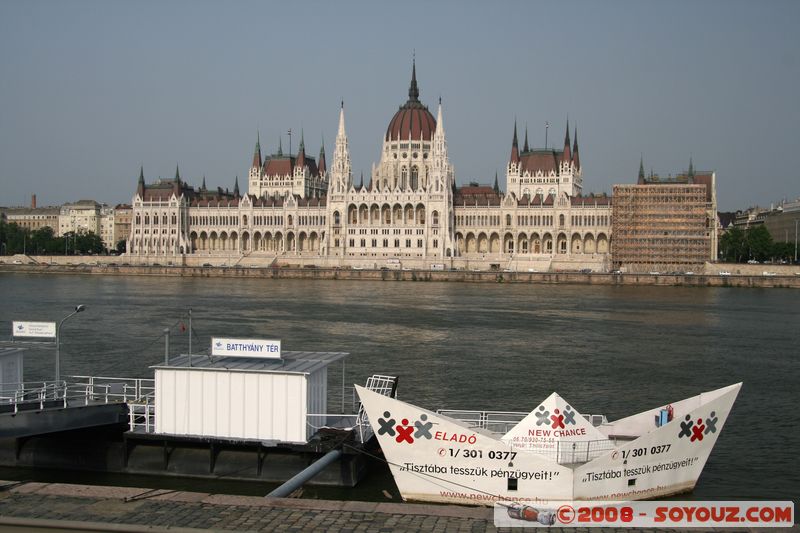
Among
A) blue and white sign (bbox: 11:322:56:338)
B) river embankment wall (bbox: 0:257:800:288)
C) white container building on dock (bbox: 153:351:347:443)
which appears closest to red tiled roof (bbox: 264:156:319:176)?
river embankment wall (bbox: 0:257:800:288)

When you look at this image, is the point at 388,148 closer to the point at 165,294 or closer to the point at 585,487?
the point at 165,294

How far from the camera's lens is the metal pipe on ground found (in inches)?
562

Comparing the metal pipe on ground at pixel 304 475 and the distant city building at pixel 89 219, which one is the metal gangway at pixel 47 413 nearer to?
the metal pipe on ground at pixel 304 475

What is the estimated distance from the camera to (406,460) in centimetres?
1600

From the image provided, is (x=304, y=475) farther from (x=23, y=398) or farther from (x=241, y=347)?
(x=23, y=398)

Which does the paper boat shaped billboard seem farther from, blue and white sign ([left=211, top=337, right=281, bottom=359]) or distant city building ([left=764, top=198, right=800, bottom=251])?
distant city building ([left=764, top=198, right=800, bottom=251])

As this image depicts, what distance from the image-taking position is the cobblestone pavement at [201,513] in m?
11.7

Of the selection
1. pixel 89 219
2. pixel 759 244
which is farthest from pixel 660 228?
pixel 89 219

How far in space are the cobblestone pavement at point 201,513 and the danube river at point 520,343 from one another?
800cm

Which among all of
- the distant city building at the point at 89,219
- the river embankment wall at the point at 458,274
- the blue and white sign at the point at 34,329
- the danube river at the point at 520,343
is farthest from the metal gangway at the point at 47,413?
the distant city building at the point at 89,219

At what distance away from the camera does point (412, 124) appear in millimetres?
140375

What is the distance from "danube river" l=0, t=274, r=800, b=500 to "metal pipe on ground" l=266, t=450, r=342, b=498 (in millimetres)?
7302

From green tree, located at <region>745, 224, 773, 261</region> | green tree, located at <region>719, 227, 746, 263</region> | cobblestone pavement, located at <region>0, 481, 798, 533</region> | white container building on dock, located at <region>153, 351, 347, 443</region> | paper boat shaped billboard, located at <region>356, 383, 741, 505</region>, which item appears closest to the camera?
cobblestone pavement, located at <region>0, 481, 798, 533</region>

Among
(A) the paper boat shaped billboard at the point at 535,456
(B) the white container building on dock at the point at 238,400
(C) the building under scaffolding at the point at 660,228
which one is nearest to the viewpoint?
(A) the paper boat shaped billboard at the point at 535,456
